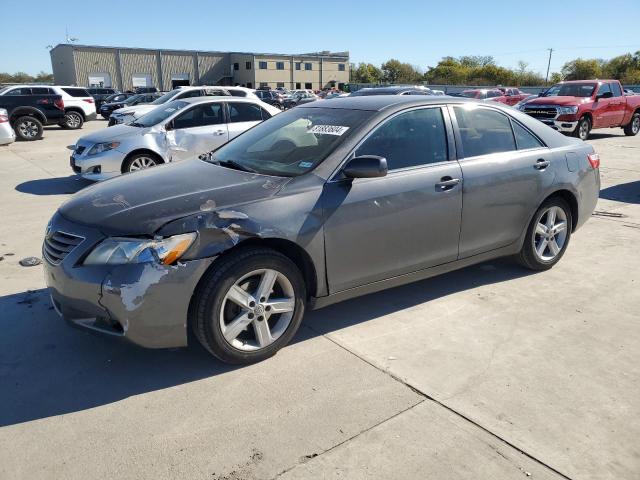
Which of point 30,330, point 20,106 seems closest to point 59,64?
point 20,106

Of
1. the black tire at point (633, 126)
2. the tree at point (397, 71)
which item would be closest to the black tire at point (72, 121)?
the black tire at point (633, 126)

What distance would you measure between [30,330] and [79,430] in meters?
1.41

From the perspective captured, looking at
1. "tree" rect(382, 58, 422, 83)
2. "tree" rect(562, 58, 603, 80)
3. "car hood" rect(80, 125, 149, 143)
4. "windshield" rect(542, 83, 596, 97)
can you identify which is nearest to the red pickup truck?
"windshield" rect(542, 83, 596, 97)

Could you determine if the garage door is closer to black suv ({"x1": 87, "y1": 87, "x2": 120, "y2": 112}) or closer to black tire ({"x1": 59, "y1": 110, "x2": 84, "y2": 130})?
black suv ({"x1": 87, "y1": 87, "x2": 120, "y2": 112})

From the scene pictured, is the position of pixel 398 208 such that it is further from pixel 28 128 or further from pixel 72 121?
pixel 72 121

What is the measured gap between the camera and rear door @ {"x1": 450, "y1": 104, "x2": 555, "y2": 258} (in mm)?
4188

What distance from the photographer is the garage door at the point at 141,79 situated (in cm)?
7132

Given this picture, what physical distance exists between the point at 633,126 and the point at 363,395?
19576 millimetres

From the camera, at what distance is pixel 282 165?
372 cm

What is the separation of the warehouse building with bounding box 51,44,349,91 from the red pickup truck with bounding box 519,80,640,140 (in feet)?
210

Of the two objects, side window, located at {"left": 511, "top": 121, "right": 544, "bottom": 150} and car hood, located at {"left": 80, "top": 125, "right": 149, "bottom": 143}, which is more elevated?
side window, located at {"left": 511, "top": 121, "right": 544, "bottom": 150}

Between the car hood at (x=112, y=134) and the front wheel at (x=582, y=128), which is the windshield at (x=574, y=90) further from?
the car hood at (x=112, y=134)

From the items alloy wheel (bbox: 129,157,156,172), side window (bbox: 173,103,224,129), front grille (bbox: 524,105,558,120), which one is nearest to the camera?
alloy wheel (bbox: 129,157,156,172)

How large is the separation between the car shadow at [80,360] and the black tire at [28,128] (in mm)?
15052
